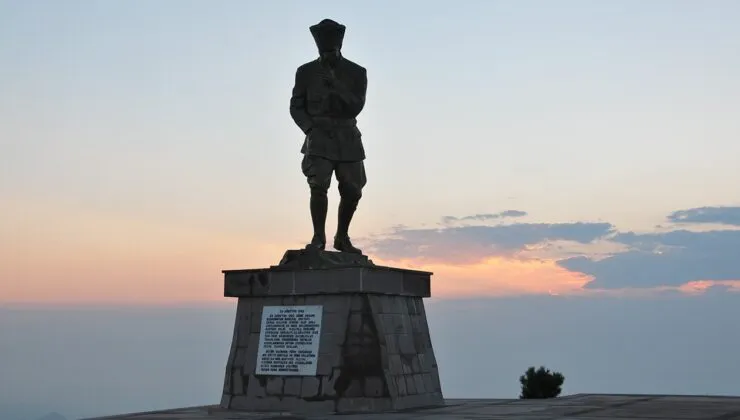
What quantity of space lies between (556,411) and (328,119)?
226 inches

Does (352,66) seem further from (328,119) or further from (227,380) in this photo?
(227,380)

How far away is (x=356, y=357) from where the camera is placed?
47.2ft

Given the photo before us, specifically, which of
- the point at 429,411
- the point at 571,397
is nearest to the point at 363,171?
the point at 429,411

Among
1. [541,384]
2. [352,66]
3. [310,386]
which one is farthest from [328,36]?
[541,384]

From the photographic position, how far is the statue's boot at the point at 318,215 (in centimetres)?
1558

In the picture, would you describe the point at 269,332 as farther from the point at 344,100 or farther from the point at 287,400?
the point at 344,100

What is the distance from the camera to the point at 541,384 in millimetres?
20938

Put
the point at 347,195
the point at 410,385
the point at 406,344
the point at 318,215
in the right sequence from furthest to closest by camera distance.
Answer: the point at 347,195 < the point at 318,215 < the point at 406,344 < the point at 410,385

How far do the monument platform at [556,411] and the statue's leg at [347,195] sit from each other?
10.1ft

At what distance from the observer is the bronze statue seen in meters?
15.5

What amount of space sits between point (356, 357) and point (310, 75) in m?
4.62

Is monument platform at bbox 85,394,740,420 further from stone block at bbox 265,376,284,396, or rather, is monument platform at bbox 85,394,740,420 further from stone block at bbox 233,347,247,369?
stone block at bbox 233,347,247,369

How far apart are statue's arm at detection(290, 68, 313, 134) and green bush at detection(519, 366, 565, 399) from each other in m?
8.58

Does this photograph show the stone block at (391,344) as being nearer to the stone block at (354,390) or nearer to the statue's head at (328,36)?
the stone block at (354,390)
